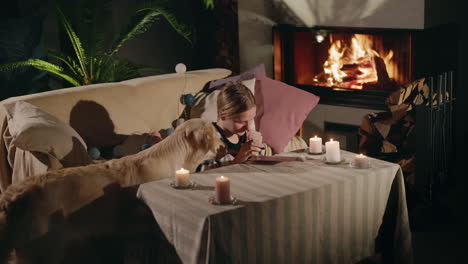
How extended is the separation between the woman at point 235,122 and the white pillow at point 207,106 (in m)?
0.51

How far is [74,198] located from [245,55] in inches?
107

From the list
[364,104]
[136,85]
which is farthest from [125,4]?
[364,104]

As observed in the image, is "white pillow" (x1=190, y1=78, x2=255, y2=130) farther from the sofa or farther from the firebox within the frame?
the firebox

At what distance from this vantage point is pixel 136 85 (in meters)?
3.89

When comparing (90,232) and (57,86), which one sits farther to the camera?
(57,86)

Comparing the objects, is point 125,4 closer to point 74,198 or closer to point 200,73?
point 200,73

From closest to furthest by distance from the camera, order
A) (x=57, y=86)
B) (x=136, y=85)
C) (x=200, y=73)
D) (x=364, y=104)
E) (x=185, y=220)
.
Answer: (x=185, y=220), (x=136, y=85), (x=200, y=73), (x=364, y=104), (x=57, y=86)

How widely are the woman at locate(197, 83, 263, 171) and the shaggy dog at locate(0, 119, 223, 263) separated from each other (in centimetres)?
28

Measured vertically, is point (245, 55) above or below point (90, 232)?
above

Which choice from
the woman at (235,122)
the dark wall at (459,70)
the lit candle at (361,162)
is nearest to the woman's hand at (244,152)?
the woman at (235,122)

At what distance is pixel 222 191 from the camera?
7.97ft

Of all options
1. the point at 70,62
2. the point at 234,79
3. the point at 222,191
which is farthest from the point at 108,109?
the point at 222,191

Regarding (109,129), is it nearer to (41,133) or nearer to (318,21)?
(41,133)

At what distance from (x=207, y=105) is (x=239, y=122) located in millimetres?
686
